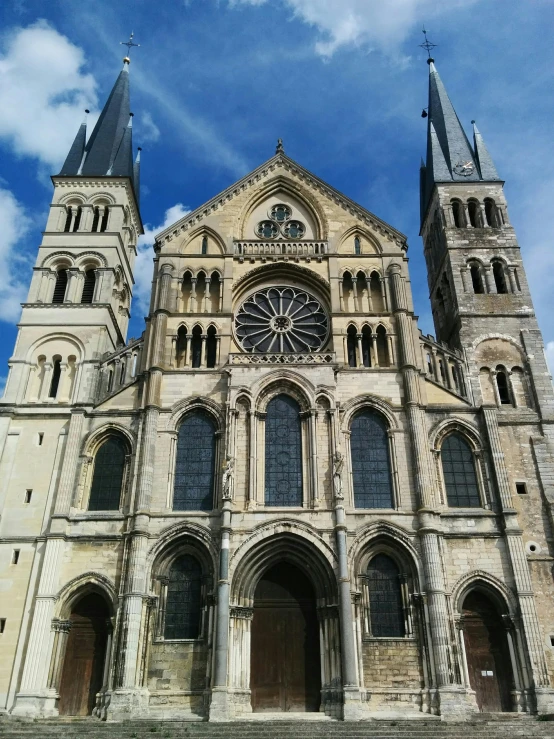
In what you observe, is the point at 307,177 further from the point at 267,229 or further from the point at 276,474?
the point at 276,474

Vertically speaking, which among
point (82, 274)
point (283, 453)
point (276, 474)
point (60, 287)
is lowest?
point (276, 474)

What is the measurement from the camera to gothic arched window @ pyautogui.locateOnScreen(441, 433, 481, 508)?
2202 cm

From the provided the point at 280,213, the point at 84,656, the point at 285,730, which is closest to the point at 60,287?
the point at 280,213

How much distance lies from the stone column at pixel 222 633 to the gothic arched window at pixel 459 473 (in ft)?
25.1

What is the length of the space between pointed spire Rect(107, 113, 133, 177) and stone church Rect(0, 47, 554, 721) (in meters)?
2.19

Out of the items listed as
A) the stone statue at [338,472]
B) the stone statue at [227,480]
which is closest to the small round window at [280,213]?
the stone statue at [338,472]

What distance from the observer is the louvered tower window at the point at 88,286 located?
89.0 feet

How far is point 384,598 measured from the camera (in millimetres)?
20375

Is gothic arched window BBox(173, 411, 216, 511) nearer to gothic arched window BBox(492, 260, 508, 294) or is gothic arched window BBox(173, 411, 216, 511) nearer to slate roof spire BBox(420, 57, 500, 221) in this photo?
gothic arched window BBox(492, 260, 508, 294)

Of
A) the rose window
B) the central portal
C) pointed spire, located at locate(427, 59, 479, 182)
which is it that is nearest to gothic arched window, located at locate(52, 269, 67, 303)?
the rose window

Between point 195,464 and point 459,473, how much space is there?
30.0 ft

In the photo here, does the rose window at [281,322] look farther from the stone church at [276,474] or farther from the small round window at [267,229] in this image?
the small round window at [267,229]

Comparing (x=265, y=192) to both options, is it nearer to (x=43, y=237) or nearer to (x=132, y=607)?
(x=43, y=237)

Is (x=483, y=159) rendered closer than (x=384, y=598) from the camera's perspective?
No
